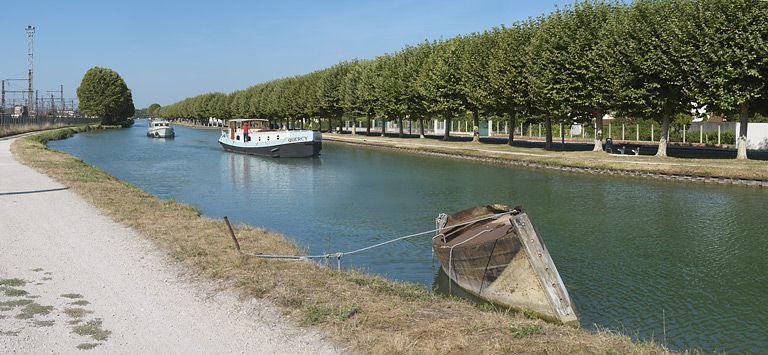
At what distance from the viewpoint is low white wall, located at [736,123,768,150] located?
52.2 metres

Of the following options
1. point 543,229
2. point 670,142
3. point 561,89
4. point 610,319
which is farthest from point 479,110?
point 610,319

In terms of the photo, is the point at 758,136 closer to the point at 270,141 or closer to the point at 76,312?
the point at 270,141

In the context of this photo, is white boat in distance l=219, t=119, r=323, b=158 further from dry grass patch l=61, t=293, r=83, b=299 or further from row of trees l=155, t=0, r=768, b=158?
dry grass patch l=61, t=293, r=83, b=299

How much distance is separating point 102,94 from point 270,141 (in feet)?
400

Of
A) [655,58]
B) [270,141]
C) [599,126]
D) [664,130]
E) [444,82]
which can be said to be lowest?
[270,141]

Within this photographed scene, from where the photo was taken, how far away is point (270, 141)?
5975cm

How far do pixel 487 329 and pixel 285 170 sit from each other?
39.2 m

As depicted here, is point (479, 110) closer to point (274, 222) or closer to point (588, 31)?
point (588, 31)

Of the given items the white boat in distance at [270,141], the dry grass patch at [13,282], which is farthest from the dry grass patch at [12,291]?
the white boat in distance at [270,141]

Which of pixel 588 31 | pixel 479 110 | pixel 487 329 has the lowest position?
pixel 487 329

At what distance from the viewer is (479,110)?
207 feet

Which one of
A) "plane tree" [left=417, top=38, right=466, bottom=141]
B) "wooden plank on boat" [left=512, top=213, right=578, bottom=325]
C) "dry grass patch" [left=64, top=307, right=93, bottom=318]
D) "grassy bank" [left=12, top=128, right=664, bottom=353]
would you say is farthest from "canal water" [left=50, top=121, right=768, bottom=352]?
"plane tree" [left=417, top=38, right=466, bottom=141]

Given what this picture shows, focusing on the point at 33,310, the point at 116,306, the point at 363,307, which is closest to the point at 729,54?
the point at 363,307

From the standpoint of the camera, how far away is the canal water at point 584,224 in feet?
42.4
